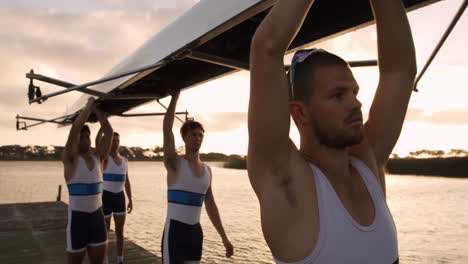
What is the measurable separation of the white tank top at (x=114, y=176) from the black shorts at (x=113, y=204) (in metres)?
0.10

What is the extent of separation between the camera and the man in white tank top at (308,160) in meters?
1.29

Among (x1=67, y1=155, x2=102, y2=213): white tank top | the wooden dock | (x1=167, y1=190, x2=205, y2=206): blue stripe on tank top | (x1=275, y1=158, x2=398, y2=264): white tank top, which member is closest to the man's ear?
(x1=275, y1=158, x2=398, y2=264): white tank top

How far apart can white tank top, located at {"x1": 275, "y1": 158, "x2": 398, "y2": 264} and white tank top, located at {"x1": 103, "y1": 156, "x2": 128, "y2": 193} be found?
23.8ft

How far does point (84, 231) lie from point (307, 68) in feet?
15.5

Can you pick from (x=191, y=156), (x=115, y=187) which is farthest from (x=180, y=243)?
(x=115, y=187)

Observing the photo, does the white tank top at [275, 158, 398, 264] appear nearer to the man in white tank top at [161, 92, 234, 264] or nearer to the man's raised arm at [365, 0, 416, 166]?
the man's raised arm at [365, 0, 416, 166]

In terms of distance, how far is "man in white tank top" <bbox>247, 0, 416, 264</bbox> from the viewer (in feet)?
4.22

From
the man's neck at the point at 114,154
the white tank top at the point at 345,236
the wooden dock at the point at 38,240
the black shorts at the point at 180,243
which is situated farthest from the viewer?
the man's neck at the point at 114,154

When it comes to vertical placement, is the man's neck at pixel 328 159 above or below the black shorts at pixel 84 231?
above

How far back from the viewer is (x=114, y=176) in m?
8.30

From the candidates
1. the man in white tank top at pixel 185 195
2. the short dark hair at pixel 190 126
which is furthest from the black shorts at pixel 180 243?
the short dark hair at pixel 190 126

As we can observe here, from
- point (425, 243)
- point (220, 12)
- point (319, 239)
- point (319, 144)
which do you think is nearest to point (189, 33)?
Answer: point (220, 12)

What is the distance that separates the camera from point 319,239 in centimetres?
127

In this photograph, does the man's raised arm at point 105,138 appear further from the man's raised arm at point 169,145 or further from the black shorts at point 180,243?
the black shorts at point 180,243
